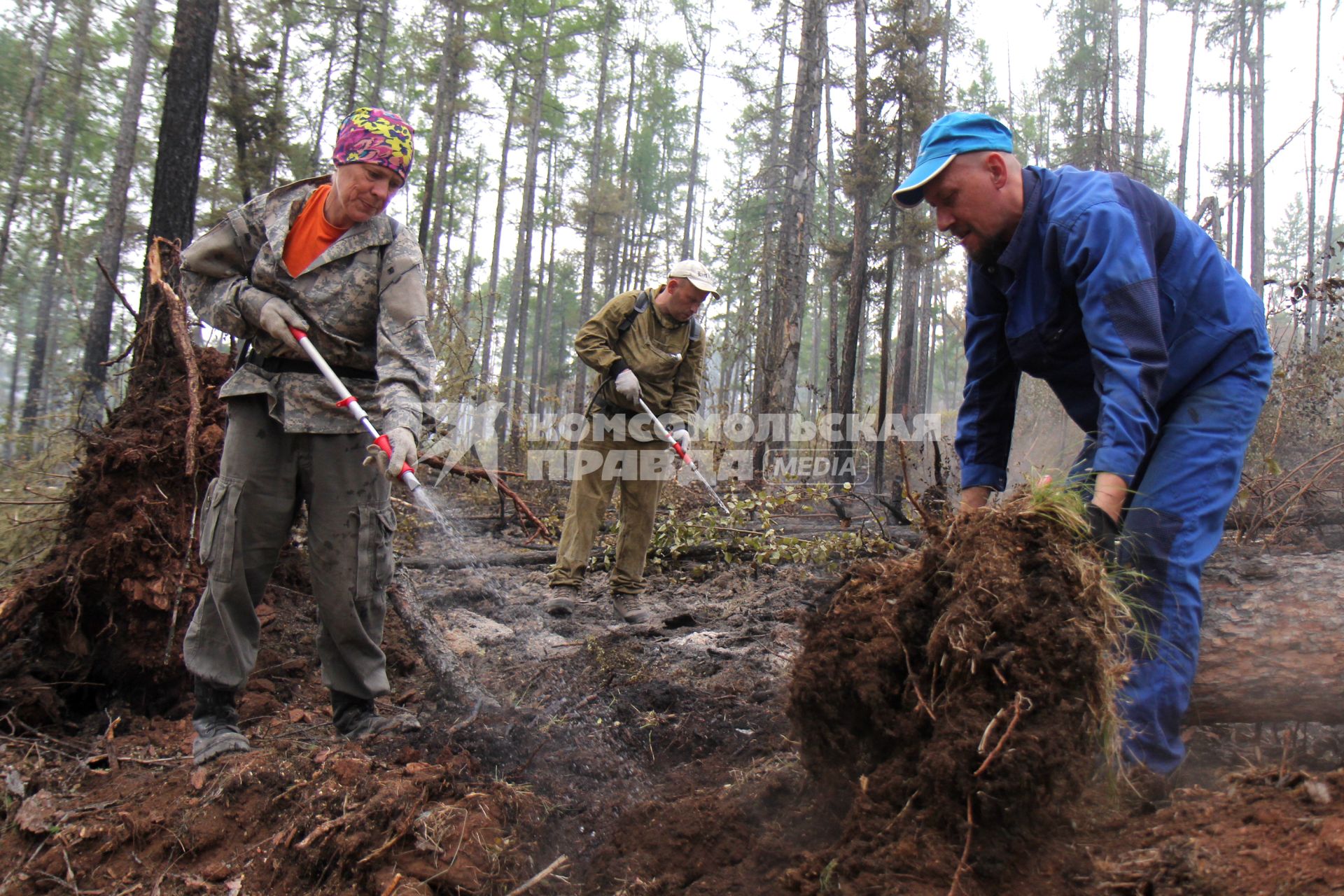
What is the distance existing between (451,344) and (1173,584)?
9279 mm

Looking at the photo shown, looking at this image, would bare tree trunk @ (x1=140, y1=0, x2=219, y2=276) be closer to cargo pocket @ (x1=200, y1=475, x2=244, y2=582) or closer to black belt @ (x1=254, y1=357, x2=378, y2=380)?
black belt @ (x1=254, y1=357, x2=378, y2=380)

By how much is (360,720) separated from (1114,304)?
9.93 ft

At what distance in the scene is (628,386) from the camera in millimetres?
5406

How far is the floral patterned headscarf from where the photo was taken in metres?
2.90

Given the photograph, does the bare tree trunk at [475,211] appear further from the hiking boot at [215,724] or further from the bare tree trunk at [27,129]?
the hiking boot at [215,724]

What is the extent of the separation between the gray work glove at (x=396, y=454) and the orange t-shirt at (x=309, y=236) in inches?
31.3

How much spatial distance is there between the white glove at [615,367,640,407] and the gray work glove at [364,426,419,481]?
104 inches

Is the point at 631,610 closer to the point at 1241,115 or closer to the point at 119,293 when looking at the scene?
the point at 119,293

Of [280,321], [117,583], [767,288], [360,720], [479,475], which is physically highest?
[767,288]

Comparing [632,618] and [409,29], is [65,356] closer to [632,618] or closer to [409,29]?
[409,29]

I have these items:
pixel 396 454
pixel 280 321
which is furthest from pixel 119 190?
pixel 396 454

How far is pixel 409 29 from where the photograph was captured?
19172 millimetres

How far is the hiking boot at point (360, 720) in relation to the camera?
315 cm

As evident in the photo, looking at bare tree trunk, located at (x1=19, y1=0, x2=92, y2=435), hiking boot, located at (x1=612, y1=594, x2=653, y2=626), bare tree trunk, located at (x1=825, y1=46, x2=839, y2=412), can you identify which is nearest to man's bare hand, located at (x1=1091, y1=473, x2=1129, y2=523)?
hiking boot, located at (x1=612, y1=594, x2=653, y2=626)
